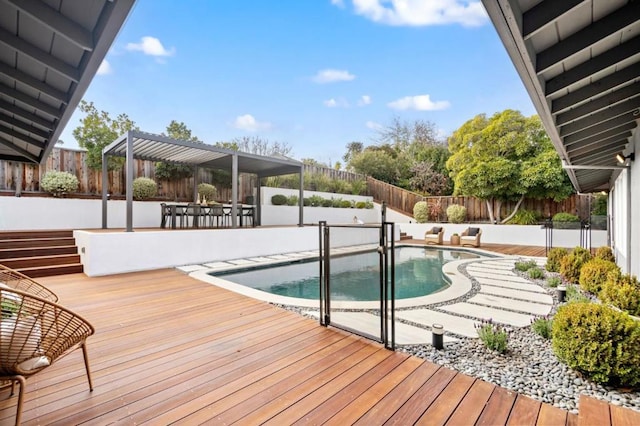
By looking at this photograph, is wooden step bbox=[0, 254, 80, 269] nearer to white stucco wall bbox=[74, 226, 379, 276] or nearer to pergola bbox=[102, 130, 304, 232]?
white stucco wall bbox=[74, 226, 379, 276]

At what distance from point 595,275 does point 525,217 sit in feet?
28.4

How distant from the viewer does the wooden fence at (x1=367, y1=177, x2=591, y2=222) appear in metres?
11.9

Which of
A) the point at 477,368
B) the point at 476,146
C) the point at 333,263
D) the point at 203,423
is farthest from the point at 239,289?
the point at 476,146

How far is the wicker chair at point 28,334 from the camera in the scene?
153 centimetres

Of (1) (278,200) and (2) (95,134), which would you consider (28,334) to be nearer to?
(2) (95,134)

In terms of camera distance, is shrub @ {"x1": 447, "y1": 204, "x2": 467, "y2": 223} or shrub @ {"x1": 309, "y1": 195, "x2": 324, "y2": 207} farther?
shrub @ {"x1": 309, "y1": 195, "x2": 324, "y2": 207}

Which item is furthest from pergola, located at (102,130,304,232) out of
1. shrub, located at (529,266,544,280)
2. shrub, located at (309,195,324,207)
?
shrub, located at (529,266,544,280)

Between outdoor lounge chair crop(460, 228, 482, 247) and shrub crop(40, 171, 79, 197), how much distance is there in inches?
502

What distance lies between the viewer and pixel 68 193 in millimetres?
8922

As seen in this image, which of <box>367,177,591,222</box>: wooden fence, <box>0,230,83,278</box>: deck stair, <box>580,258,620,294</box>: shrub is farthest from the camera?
<box>367,177,591,222</box>: wooden fence

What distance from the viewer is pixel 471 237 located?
442 inches

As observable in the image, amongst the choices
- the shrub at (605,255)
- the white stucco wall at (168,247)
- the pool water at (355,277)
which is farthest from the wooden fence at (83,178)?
the shrub at (605,255)

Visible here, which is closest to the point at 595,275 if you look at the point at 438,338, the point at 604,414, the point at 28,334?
the point at 438,338

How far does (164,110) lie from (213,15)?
597cm
